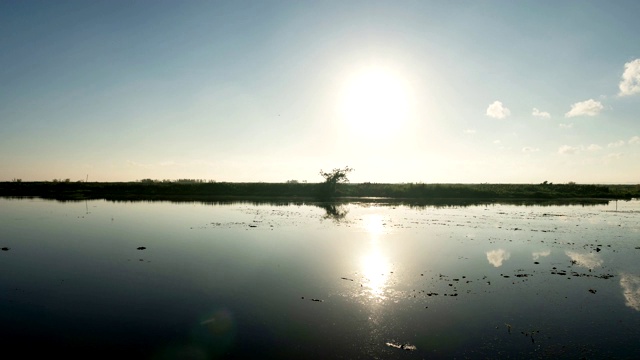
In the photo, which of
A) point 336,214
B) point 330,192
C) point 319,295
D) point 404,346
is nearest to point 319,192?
point 330,192

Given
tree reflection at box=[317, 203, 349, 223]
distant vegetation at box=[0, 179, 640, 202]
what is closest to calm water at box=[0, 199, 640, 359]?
tree reflection at box=[317, 203, 349, 223]

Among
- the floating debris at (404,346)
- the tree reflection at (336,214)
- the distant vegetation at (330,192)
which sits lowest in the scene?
the floating debris at (404,346)

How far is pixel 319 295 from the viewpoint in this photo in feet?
60.5

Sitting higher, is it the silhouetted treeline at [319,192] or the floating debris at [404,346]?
the silhouetted treeline at [319,192]

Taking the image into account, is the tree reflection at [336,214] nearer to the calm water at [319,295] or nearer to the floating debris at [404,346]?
the calm water at [319,295]

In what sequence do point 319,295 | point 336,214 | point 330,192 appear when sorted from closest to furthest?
point 319,295, point 336,214, point 330,192

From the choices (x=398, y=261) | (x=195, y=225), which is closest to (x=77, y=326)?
(x=398, y=261)

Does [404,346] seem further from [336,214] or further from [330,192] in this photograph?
[330,192]

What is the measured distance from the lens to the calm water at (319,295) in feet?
42.5

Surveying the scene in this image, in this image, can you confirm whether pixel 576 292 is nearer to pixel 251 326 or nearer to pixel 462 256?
pixel 462 256

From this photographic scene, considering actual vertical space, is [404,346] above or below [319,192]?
below

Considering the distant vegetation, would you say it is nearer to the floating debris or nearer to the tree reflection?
the tree reflection

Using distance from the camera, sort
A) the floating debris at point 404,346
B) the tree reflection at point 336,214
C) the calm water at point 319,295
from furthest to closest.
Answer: the tree reflection at point 336,214 < the calm water at point 319,295 < the floating debris at point 404,346

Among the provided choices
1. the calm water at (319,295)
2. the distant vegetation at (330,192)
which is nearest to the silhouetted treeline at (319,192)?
the distant vegetation at (330,192)
